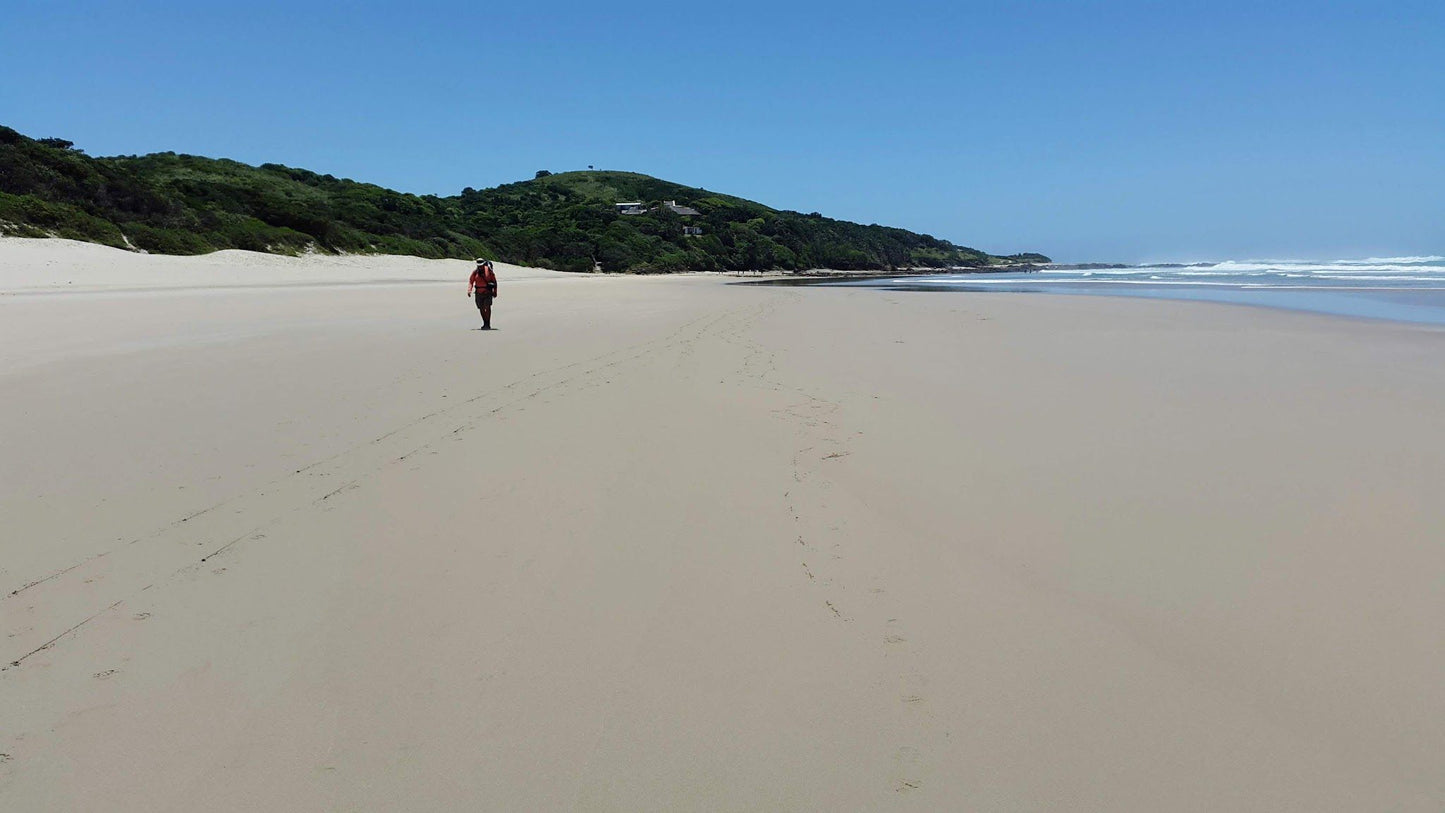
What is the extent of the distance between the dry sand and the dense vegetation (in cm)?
2858

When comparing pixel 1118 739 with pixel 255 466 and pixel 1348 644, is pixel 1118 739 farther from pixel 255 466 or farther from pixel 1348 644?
pixel 255 466

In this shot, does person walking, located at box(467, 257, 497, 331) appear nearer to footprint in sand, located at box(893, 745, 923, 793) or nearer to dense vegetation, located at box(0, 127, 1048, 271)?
footprint in sand, located at box(893, 745, 923, 793)

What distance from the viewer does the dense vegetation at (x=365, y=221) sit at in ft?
96.7

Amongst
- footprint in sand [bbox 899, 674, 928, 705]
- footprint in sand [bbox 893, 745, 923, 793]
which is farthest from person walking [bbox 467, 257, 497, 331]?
footprint in sand [bbox 893, 745, 923, 793]

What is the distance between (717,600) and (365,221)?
47949 millimetres

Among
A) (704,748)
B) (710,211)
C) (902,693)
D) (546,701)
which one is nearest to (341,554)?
(546,701)

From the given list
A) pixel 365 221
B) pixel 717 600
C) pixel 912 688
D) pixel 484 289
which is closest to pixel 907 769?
pixel 912 688

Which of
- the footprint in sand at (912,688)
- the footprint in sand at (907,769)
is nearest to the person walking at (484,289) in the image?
the footprint in sand at (912,688)

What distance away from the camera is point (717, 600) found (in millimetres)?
2781

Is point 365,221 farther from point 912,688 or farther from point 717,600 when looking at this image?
point 912,688

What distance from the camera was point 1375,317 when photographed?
596 inches

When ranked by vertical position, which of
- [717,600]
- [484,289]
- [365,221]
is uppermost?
[365,221]

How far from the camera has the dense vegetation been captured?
29484 mm

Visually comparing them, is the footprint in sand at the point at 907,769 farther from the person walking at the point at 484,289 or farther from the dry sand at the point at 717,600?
the person walking at the point at 484,289
